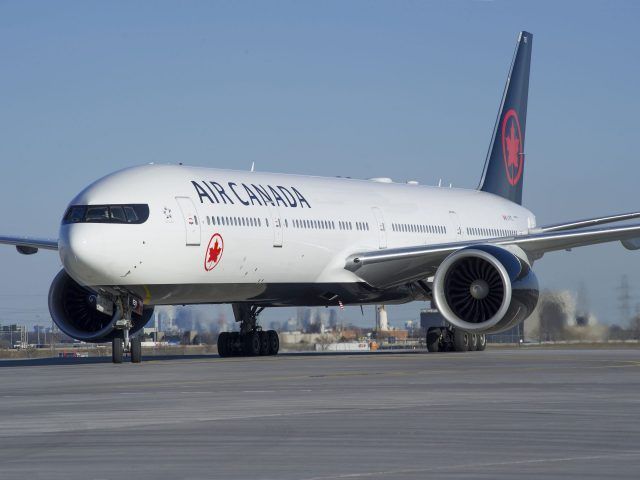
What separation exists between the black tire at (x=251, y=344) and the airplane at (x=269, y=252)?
0.07 feet

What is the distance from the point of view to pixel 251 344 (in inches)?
1085

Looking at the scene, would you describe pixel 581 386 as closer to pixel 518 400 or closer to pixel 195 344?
pixel 518 400

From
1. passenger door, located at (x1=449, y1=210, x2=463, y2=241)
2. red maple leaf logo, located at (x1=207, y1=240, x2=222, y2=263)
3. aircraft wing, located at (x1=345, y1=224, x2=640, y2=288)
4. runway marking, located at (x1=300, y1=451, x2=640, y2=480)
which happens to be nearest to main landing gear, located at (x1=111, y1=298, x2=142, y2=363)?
red maple leaf logo, located at (x1=207, y1=240, x2=222, y2=263)

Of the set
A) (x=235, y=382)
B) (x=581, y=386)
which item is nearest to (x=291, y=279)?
(x=235, y=382)

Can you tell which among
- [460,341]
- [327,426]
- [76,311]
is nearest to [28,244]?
[76,311]

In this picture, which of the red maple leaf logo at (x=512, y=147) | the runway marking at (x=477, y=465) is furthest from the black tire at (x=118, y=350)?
the red maple leaf logo at (x=512, y=147)

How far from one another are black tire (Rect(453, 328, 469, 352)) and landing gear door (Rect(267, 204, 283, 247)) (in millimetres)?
5611

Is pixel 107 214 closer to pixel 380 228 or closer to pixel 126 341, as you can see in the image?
pixel 126 341

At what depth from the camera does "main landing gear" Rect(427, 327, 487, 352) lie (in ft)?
93.7

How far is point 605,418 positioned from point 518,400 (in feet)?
6.41

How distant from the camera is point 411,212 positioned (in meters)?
30.4

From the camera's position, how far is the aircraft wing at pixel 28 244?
26953 millimetres

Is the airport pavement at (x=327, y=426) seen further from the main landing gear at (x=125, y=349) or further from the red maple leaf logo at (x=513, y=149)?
the red maple leaf logo at (x=513, y=149)

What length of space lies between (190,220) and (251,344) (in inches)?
213
